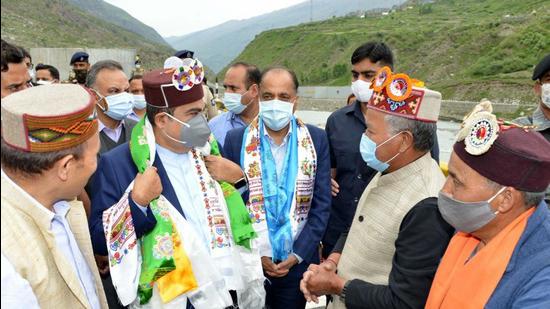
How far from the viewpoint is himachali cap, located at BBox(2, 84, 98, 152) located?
142 centimetres

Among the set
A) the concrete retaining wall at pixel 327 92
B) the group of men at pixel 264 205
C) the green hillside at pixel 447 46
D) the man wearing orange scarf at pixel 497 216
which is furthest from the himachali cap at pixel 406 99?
the concrete retaining wall at pixel 327 92

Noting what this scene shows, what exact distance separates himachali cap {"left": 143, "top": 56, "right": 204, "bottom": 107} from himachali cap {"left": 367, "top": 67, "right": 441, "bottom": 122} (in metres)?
1.02

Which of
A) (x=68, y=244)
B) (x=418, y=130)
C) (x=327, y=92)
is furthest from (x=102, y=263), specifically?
(x=327, y=92)

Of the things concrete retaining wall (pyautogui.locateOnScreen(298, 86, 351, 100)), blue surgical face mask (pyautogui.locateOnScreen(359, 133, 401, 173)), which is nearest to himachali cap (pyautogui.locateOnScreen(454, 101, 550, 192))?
blue surgical face mask (pyautogui.locateOnScreen(359, 133, 401, 173))

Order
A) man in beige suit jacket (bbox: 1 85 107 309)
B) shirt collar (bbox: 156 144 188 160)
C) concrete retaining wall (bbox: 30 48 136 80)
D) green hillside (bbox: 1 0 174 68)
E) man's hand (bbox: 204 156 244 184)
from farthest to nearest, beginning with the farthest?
green hillside (bbox: 1 0 174 68)
concrete retaining wall (bbox: 30 48 136 80)
man's hand (bbox: 204 156 244 184)
shirt collar (bbox: 156 144 188 160)
man in beige suit jacket (bbox: 1 85 107 309)

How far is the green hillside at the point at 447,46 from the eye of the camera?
32.4m

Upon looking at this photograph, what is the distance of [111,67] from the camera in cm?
395

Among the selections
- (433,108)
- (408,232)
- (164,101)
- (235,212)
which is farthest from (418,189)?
(164,101)

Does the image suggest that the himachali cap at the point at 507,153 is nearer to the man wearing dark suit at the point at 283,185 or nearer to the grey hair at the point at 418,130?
the grey hair at the point at 418,130

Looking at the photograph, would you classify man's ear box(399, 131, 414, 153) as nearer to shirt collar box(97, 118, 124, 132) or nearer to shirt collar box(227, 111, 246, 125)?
shirt collar box(227, 111, 246, 125)

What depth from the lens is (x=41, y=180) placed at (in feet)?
5.13

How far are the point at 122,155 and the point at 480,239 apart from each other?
6.05ft

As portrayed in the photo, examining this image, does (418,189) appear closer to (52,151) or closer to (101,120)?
(52,151)

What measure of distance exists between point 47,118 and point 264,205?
5.79ft
